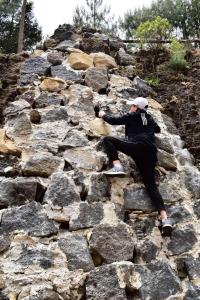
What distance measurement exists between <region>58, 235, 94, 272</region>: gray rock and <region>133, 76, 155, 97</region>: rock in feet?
12.1

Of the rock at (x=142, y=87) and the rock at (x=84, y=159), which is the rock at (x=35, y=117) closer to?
the rock at (x=84, y=159)

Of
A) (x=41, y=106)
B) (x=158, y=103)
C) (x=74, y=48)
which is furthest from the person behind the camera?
(x=74, y=48)

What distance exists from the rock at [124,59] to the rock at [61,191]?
4097 millimetres

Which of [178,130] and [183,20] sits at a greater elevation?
[183,20]

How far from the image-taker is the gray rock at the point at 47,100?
7.32 metres

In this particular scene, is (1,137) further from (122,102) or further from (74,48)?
(74,48)

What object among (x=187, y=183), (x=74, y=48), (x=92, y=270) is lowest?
(x=92, y=270)

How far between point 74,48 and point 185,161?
3.60 meters

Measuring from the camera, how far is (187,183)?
6289 millimetres

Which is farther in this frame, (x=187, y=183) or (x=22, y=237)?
(x=187, y=183)

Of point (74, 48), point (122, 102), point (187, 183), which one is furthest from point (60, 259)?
point (74, 48)

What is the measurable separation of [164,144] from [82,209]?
1.96 metres

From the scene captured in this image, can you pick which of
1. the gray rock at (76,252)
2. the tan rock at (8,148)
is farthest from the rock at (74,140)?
the gray rock at (76,252)

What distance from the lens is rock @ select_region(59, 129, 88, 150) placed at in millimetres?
6495
